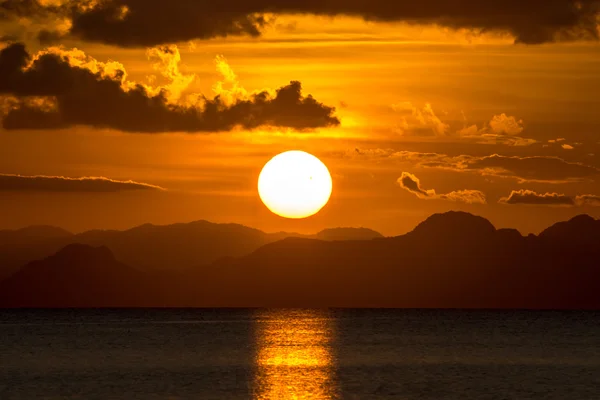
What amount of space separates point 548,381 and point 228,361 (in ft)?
133

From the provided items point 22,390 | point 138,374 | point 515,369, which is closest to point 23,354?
point 138,374

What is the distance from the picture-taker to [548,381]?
108 m

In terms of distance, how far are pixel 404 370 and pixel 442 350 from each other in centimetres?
4064

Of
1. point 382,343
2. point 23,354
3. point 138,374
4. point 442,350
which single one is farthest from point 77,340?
point 138,374

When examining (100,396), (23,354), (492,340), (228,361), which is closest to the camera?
(100,396)

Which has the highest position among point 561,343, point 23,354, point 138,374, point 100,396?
point 561,343

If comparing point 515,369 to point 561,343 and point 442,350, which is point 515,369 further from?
point 561,343

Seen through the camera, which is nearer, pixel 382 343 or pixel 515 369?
pixel 515 369

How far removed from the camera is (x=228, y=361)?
132 m

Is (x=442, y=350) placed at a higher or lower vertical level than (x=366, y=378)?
higher

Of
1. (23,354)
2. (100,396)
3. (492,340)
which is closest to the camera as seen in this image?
(100,396)

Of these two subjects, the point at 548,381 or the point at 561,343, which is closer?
the point at 548,381

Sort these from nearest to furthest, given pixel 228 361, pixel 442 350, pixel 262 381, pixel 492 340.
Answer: pixel 262 381, pixel 228 361, pixel 442 350, pixel 492 340

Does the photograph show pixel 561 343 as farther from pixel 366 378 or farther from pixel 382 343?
pixel 366 378
